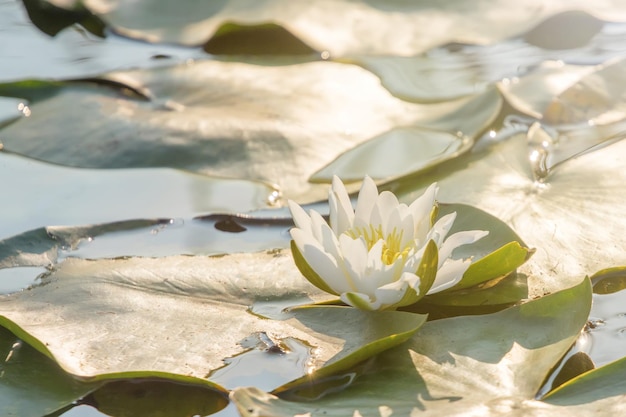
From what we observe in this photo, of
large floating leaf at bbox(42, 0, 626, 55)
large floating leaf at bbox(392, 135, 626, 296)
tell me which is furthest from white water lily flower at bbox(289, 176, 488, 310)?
large floating leaf at bbox(42, 0, 626, 55)

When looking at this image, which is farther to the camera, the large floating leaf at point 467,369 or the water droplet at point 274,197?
the water droplet at point 274,197

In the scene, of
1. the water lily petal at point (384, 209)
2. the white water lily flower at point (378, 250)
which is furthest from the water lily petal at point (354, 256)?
the water lily petal at point (384, 209)

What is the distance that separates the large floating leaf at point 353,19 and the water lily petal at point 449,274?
4.66 ft

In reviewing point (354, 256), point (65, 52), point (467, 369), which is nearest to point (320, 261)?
point (354, 256)

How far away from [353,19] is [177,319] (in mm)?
1728

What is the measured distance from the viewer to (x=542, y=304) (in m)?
1.33

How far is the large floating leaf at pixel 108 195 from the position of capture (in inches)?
73.3

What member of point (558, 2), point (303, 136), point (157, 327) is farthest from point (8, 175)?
point (558, 2)

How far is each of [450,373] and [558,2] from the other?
6.69 feet

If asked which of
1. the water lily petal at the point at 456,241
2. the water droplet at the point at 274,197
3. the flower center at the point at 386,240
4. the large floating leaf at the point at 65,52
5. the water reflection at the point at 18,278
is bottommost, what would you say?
the large floating leaf at the point at 65,52

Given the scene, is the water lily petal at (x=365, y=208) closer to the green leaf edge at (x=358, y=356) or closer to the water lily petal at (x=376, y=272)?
the water lily petal at (x=376, y=272)

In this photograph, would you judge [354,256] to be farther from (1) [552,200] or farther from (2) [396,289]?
(1) [552,200]

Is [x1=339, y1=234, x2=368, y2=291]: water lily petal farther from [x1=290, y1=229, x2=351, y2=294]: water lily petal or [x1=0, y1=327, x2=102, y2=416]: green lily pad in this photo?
[x1=0, y1=327, x2=102, y2=416]: green lily pad

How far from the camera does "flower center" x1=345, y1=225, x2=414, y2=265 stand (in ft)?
4.46
